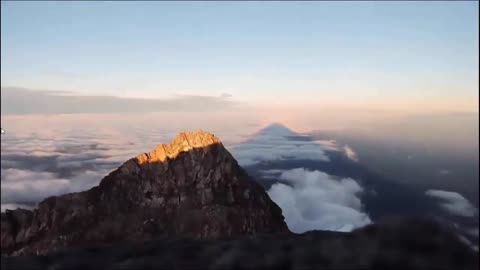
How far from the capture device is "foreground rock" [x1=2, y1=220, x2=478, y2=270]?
12.4 meters

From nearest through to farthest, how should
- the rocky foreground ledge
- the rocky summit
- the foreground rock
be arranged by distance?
the foreground rock → the rocky foreground ledge → the rocky summit

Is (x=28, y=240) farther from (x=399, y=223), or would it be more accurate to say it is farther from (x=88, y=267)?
(x=399, y=223)

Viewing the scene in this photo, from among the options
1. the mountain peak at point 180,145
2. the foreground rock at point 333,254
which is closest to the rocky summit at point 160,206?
the mountain peak at point 180,145

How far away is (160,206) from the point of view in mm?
124750

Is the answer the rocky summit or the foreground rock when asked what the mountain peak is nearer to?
the rocky summit

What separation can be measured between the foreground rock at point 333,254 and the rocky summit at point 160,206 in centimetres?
9198

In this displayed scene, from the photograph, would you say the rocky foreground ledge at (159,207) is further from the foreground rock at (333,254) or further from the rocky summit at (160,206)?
the foreground rock at (333,254)

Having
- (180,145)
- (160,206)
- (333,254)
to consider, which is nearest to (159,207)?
(160,206)

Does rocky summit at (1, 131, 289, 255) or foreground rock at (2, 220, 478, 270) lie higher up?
foreground rock at (2, 220, 478, 270)

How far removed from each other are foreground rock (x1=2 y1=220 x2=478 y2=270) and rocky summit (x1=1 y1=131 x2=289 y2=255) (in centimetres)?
9198

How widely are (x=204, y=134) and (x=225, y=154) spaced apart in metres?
7.98

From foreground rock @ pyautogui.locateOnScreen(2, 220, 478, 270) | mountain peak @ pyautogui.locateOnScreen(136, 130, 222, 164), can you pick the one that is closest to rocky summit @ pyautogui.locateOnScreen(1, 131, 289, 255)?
mountain peak @ pyautogui.locateOnScreen(136, 130, 222, 164)

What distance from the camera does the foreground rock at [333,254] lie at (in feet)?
40.6

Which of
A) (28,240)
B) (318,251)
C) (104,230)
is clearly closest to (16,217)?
(28,240)
